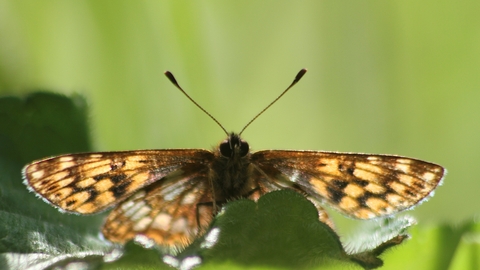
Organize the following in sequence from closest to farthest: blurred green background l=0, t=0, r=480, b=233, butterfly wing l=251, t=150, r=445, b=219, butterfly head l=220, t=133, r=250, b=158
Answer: butterfly wing l=251, t=150, r=445, b=219 < butterfly head l=220, t=133, r=250, b=158 < blurred green background l=0, t=0, r=480, b=233

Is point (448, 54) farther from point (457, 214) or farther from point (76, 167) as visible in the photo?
point (76, 167)

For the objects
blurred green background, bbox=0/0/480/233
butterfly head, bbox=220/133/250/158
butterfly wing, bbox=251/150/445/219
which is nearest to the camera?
butterfly wing, bbox=251/150/445/219

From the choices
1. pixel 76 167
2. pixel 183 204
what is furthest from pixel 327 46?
pixel 76 167

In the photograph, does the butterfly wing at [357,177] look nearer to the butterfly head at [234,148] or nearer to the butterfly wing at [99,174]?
the butterfly head at [234,148]

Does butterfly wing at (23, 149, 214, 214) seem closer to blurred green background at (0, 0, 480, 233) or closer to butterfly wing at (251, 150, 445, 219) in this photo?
butterfly wing at (251, 150, 445, 219)

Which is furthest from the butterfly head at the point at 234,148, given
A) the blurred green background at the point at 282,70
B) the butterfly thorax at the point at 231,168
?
the blurred green background at the point at 282,70

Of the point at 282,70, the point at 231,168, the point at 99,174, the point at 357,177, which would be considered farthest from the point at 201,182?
the point at 282,70

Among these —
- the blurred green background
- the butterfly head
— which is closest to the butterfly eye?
the butterfly head
